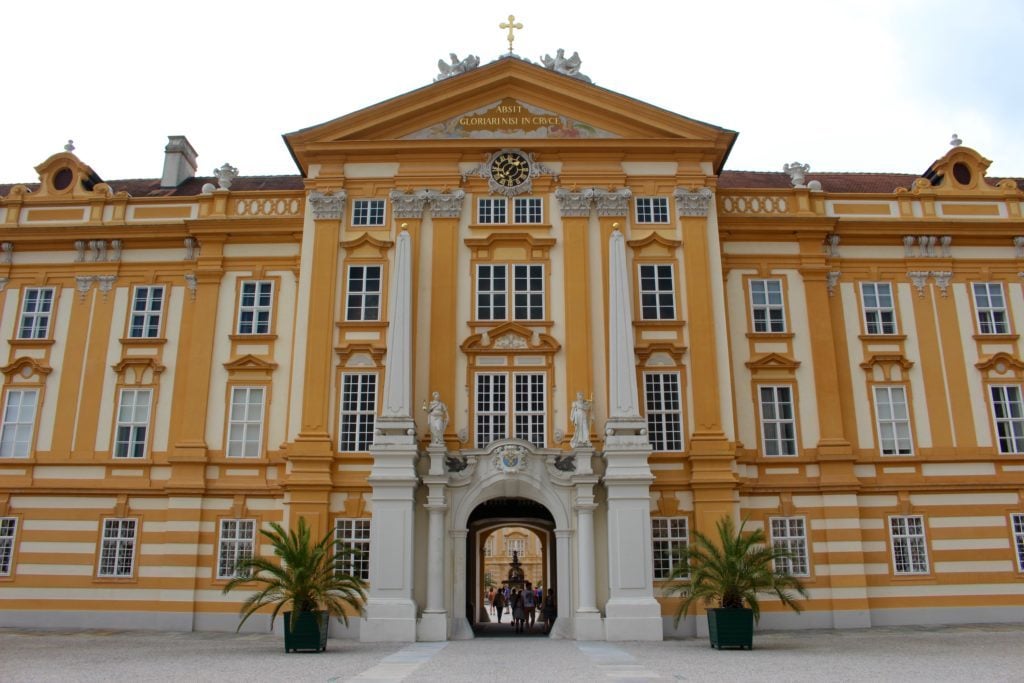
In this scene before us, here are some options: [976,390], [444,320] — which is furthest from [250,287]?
[976,390]

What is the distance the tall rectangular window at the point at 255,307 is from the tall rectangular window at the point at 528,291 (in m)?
9.14

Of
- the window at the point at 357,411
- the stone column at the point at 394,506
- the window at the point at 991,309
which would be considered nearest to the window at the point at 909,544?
the window at the point at 991,309

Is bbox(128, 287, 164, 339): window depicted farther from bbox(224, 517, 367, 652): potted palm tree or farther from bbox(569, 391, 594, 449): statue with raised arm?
bbox(569, 391, 594, 449): statue with raised arm

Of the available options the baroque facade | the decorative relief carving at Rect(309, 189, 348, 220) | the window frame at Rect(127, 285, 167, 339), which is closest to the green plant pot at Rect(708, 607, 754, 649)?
the baroque facade

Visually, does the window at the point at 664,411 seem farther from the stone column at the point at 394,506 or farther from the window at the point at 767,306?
the stone column at the point at 394,506

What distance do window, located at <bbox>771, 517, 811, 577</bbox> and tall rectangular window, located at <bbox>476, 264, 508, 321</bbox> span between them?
465 inches

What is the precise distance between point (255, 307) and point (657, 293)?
14.6m

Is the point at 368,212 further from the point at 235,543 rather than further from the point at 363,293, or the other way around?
the point at 235,543

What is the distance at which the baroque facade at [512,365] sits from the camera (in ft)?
98.0

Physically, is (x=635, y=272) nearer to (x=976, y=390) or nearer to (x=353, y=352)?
(x=353, y=352)

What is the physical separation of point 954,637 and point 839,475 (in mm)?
6718

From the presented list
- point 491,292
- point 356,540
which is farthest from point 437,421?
point 491,292

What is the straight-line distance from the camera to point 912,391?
108 feet

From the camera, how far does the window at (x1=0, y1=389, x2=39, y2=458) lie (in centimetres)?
3269
